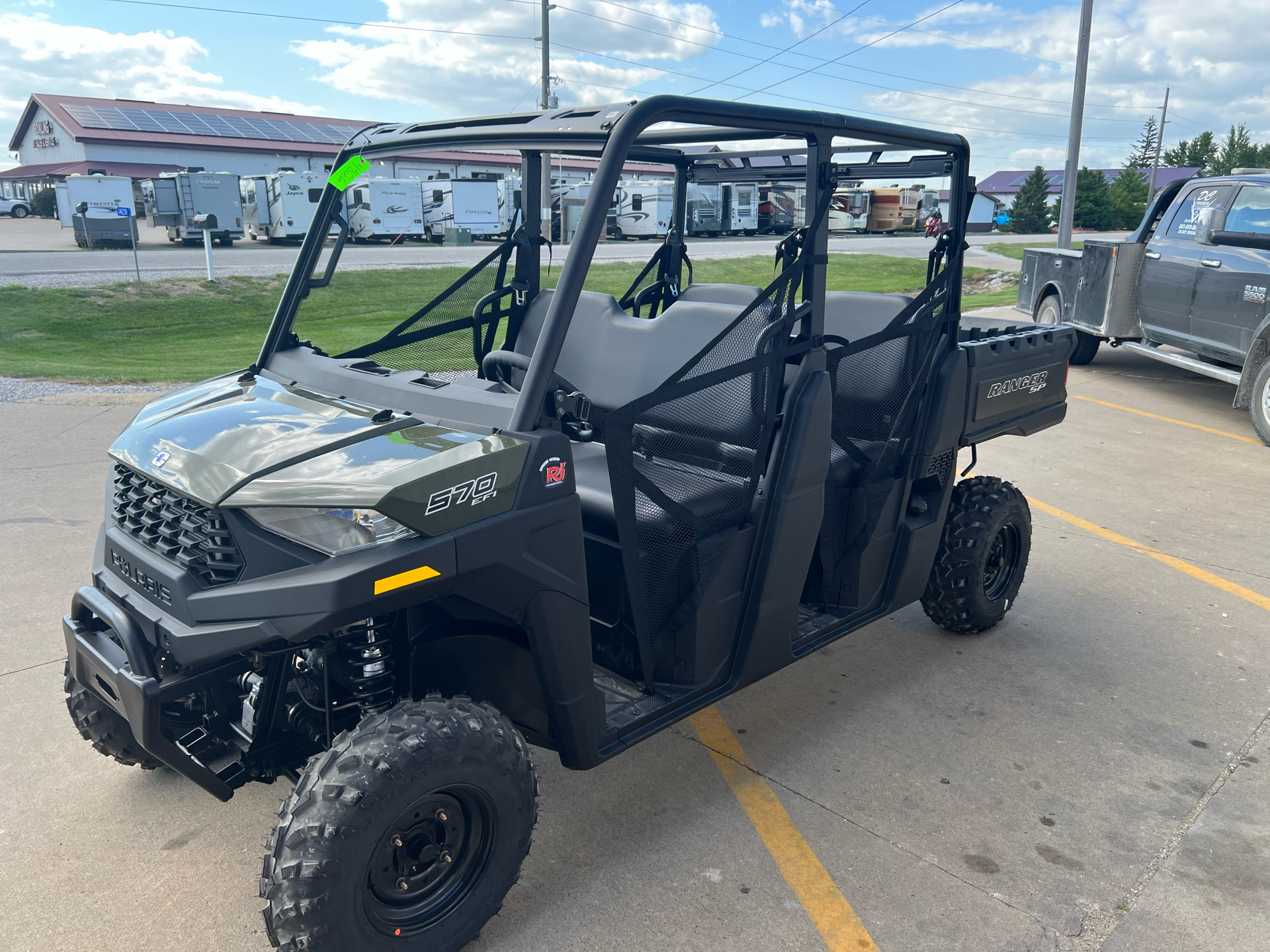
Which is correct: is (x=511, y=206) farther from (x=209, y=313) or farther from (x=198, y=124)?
(x=198, y=124)

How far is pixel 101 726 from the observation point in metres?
3.07

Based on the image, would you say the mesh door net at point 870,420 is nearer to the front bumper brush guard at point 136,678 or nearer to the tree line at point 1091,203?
the front bumper brush guard at point 136,678

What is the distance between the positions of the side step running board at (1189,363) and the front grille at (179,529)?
28.2 feet

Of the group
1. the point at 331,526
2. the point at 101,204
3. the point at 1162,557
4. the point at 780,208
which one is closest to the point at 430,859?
the point at 331,526

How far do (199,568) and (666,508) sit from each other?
1.27 metres

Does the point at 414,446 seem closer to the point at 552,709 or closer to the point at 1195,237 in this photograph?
the point at 552,709

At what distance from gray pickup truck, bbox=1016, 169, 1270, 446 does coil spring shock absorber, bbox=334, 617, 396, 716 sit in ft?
26.4

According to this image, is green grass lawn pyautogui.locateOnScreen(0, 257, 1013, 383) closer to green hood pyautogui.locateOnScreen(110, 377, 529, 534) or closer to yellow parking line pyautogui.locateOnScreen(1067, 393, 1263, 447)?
green hood pyautogui.locateOnScreen(110, 377, 529, 534)

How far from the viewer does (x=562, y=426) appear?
263 centimetres

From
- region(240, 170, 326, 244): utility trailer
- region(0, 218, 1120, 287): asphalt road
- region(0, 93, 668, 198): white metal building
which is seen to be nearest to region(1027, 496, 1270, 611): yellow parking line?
region(0, 218, 1120, 287): asphalt road

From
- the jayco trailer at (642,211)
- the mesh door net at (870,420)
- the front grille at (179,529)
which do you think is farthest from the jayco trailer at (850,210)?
the front grille at (179,529)

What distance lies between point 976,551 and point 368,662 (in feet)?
9.27

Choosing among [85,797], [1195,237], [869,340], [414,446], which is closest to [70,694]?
[85,797]

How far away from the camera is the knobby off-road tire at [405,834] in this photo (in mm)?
2215
